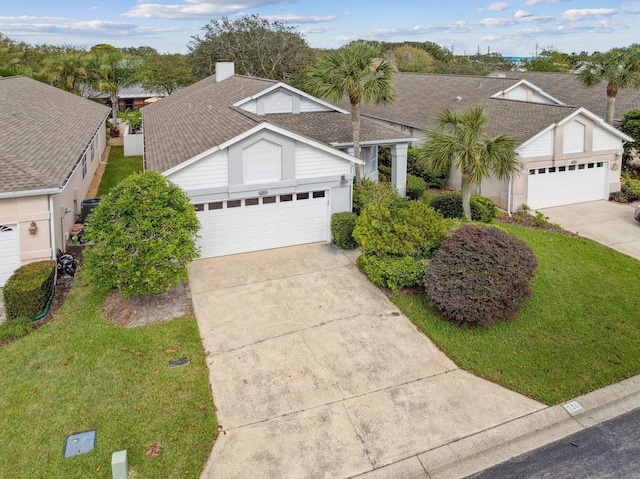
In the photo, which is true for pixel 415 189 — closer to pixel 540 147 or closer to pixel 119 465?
pixel 540 147

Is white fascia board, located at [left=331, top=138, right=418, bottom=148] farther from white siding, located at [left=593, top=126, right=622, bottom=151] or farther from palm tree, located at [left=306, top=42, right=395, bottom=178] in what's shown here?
white siding, located at [left=593, top=126, right=622, bottom=151]

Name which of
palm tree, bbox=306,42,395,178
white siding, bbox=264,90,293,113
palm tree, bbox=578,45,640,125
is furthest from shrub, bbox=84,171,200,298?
palm tree, bbox=578,45,640,125

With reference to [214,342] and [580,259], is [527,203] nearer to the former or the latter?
[580,259]

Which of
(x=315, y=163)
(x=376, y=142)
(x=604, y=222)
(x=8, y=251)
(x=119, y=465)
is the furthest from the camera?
(x=376, y=142)

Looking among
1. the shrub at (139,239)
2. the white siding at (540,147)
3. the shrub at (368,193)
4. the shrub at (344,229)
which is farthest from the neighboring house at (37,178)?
the white siding at (540,147)

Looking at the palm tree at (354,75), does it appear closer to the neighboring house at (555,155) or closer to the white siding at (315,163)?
the neighboring house at (555,155)

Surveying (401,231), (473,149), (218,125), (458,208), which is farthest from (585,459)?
(218,125)
